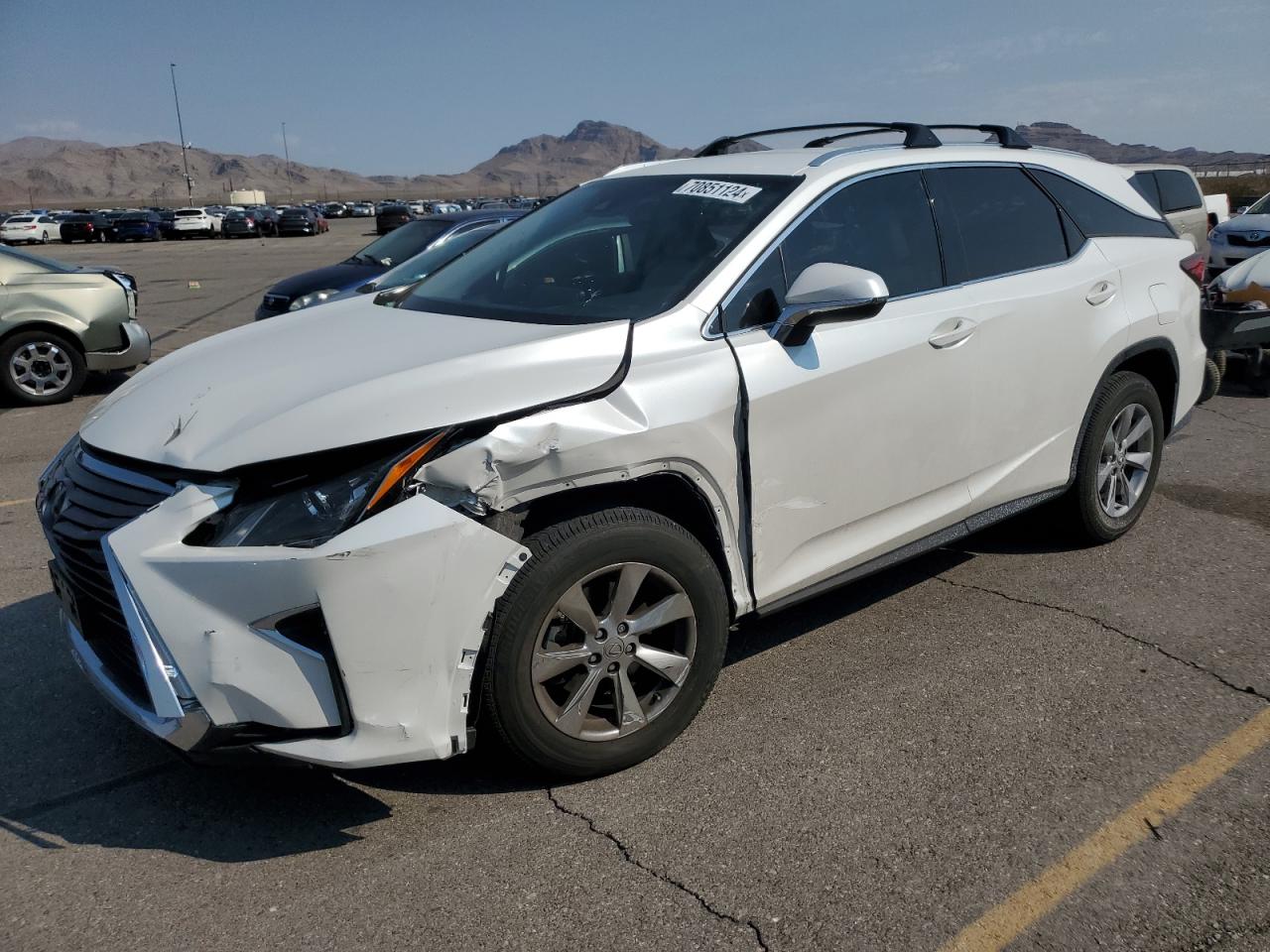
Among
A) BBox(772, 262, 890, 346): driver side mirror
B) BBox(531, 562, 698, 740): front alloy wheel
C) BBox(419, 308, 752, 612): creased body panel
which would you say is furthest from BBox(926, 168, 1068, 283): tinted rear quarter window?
BBox(531, 562, 698, 740): front alloy wheel

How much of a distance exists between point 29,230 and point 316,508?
177 feet

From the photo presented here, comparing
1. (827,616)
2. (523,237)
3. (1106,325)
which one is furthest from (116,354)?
(1106,325)

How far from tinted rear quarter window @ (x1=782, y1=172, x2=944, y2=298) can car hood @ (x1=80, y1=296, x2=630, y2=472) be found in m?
0.89

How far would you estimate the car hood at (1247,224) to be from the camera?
13.5 m

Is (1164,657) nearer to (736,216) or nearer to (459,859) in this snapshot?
(736,216)

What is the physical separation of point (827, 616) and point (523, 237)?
78.4 inches

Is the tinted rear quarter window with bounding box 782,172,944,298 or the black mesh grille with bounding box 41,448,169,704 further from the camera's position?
the tinted rear quarter window with bounding box 782,172,944,298

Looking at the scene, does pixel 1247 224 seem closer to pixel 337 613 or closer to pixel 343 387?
pixel 343 387

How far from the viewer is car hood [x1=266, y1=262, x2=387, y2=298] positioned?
34.6 ft

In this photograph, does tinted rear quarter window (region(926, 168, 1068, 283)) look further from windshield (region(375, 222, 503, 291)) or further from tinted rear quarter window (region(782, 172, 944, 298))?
windshield (region(375, 222, 503, 291))

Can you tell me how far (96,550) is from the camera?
2.79 meters

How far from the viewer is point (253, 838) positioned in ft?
9.58

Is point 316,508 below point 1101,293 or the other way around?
below

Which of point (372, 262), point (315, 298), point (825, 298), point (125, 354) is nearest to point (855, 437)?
point (825, 298)
